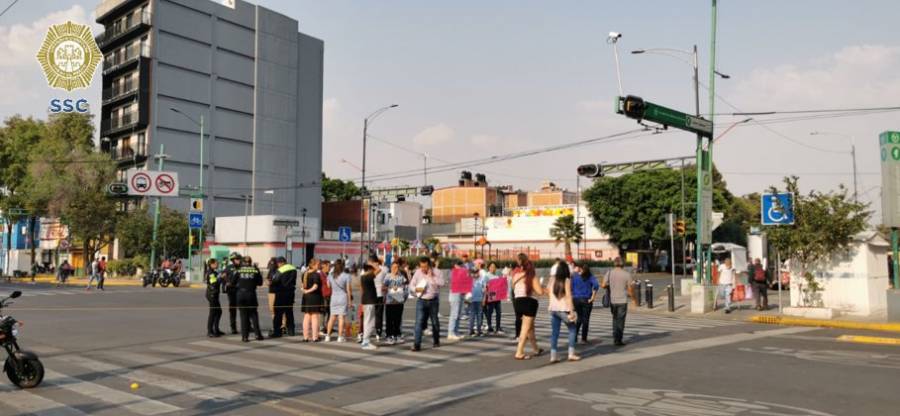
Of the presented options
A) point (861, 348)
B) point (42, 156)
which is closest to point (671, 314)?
point (861, 348)

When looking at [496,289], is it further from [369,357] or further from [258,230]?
[258,230]

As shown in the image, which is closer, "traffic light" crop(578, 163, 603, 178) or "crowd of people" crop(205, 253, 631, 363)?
"crowd of people" crop(205, 253, 631, 363)

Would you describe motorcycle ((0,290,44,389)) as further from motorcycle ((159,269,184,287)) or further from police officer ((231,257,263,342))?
motorcycle ((159,269,184,287))

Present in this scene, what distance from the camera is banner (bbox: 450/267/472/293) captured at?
15200 mm

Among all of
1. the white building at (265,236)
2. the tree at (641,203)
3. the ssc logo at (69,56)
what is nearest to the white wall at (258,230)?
the white building at (265,236)

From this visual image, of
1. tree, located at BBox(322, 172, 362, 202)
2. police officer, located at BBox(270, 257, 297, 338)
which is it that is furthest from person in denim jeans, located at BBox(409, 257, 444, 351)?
tree, located at BBox(322, 172, 362, 202)

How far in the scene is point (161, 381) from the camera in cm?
993

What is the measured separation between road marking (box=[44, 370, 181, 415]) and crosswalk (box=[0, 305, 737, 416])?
0.04ft

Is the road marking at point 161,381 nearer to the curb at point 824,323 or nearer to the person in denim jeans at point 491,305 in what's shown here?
the person in denim jeans at point 491,305

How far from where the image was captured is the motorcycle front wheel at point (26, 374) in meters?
9.23

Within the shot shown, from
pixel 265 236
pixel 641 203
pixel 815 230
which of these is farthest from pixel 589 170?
pixel 641 203

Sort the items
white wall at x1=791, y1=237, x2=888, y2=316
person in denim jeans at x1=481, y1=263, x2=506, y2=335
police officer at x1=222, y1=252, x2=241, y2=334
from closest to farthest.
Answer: police officer at x1=222, y1=252, x2=241, y2=334, person in denim jeans at x1=481, y1=263, x2=506, y2=335, white wall at x1=791, y1=237, x2=888, y2=316

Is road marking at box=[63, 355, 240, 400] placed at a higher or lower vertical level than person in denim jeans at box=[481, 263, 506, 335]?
lower

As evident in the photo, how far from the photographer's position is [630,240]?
6825cm
